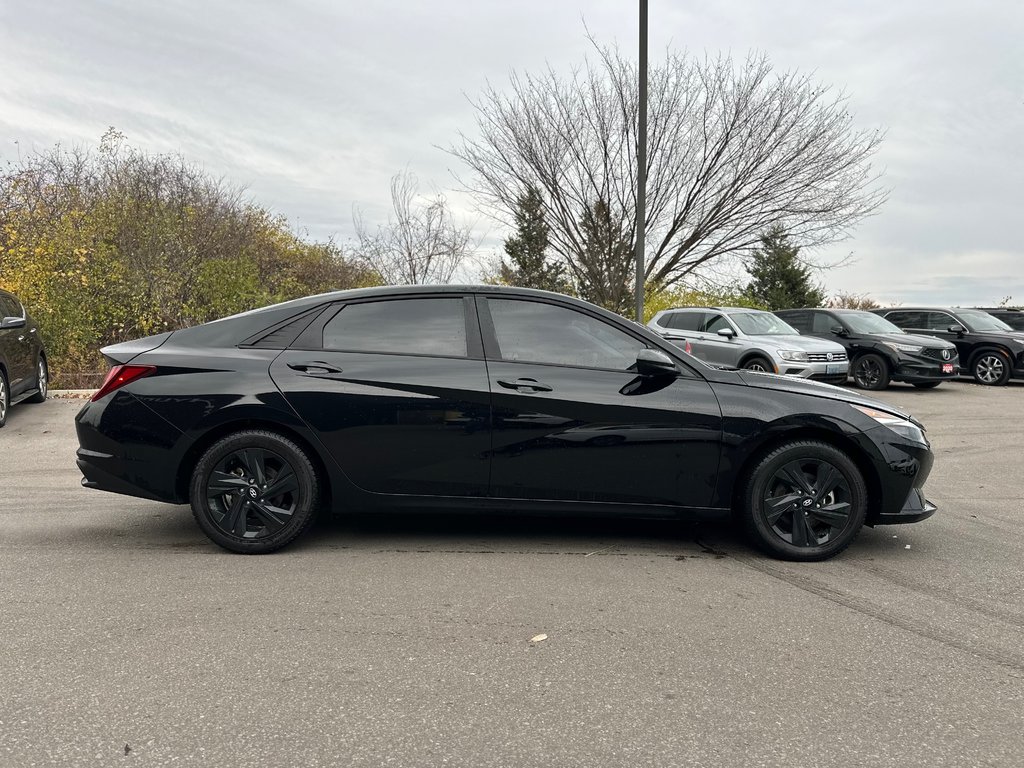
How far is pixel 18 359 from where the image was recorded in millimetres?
9234

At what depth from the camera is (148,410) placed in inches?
166

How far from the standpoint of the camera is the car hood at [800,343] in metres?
12.9

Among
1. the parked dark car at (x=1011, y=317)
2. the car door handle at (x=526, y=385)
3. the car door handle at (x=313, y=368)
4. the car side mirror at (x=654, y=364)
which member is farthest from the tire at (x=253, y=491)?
the parked dark car at (x=1011, y=317)

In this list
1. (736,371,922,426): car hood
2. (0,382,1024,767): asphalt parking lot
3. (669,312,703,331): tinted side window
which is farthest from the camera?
(669,312,703,331): tinted side window

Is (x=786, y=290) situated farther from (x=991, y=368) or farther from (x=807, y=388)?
(x=807, y=388)

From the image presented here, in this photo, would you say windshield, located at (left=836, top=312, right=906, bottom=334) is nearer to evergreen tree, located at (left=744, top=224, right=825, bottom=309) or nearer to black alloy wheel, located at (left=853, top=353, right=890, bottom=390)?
black alloy wheel, located at (left=853, top=353, right=890, bottom=390)

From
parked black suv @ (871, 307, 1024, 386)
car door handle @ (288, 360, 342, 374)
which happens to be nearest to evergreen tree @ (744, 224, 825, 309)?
parked black suv @ (871, 307, 1024, 386)

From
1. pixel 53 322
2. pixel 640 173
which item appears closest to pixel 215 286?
pixel 53 322

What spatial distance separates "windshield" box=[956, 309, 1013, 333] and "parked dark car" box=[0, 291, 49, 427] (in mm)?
17170

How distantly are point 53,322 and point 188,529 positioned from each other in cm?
1005

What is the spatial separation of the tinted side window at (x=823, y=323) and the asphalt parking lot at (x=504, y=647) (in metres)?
11.3

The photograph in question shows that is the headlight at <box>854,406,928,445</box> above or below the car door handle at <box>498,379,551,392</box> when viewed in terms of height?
below

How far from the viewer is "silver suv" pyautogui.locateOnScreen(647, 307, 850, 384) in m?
12.6

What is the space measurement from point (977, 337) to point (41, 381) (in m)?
17.1
